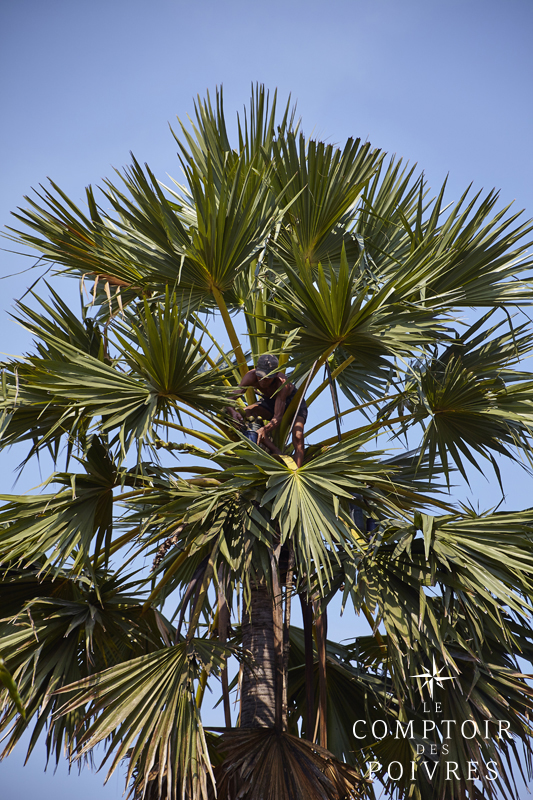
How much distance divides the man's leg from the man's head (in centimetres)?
43

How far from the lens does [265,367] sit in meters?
5.54

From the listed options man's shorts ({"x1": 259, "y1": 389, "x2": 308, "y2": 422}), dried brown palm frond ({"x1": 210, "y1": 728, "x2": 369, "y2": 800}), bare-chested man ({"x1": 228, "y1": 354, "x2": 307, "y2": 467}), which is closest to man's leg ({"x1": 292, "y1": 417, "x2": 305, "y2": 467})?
bare-chested man ({"x1": 228, "y1": 354, "x2": 307, "y2": 467})

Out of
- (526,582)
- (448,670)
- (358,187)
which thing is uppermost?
(358,187)

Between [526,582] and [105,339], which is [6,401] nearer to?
[105,339]

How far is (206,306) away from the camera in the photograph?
618 cm

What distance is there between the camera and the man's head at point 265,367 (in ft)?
18.0

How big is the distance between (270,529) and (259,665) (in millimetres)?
1244

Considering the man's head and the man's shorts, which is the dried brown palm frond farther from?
the man's head

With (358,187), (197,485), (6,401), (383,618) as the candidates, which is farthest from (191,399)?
(358,187)

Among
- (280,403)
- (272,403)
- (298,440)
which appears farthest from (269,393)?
(298,440)

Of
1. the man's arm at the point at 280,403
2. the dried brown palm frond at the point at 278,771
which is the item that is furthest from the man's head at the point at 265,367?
the dried brown palm frond at the point at 278,771

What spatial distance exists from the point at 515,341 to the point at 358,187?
5.65 ft

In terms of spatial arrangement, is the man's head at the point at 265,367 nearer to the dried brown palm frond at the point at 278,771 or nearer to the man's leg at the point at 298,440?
the man's leg at the point at 298,440

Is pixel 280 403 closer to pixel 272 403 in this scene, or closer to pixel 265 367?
pixel 272 403
